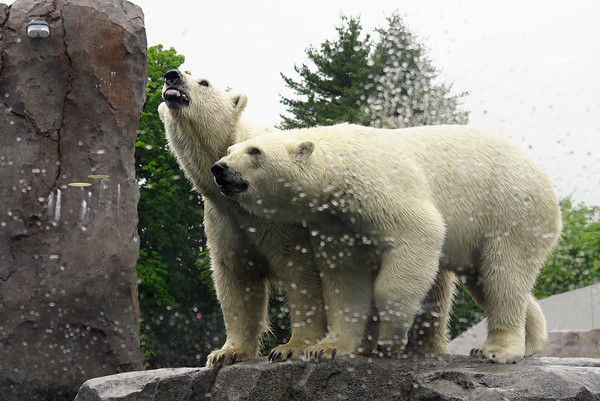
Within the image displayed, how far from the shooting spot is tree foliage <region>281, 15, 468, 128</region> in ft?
50.1

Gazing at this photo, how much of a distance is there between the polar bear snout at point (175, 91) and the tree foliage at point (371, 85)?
9211 millimetres

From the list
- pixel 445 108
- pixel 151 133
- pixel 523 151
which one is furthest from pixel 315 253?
pixel 151 133

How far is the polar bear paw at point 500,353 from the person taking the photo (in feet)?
17.8

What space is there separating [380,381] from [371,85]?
49.6ft

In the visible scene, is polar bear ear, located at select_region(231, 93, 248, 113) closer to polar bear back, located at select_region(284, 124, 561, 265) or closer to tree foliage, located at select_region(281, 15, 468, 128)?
polar bear back, located at select_region(284, 124, 561, 265)

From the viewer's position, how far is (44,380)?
10781 millimetres

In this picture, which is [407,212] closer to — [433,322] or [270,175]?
[270,175]

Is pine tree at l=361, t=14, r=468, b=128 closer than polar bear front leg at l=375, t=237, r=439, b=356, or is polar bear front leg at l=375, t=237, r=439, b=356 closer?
polar bear front leg at l=375, t=237, r=439, b=356

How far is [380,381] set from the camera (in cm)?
549

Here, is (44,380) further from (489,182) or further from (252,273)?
(489,182)

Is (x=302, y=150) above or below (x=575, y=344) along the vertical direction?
above

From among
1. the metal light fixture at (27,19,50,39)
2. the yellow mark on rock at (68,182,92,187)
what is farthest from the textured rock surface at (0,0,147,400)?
the metal light fixture at (27,19,50,39)

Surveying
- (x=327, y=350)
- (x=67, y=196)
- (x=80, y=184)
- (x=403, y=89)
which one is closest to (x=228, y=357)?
(x=327, y=350)

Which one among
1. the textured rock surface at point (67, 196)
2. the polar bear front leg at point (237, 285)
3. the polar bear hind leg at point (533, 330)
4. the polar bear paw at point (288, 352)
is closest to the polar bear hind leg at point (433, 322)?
the polar bear hind leg at point (533, 330)
